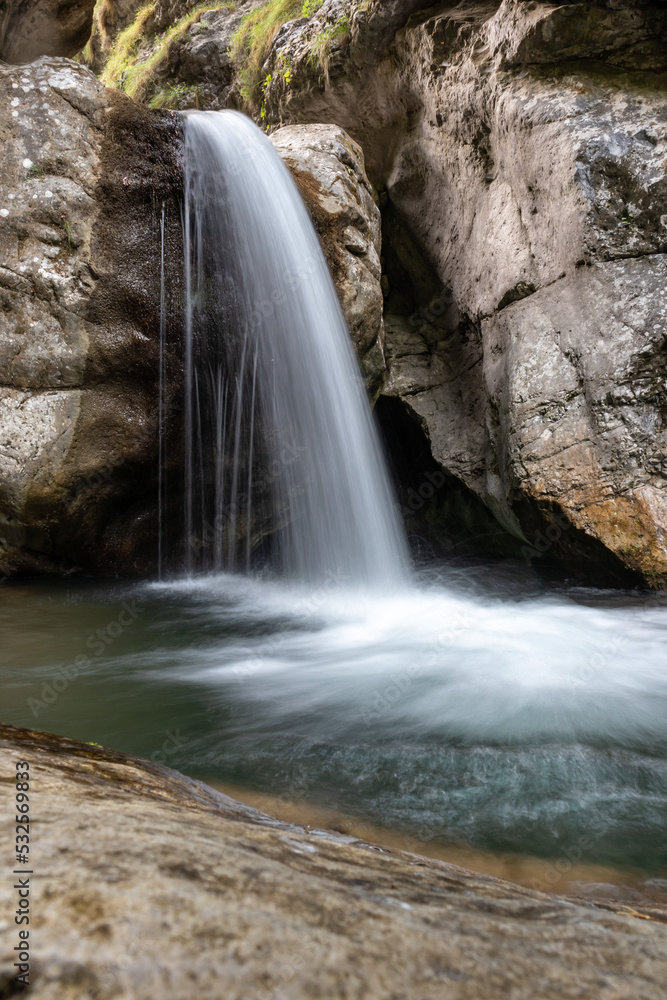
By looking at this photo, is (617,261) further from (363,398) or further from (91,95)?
(91,95)

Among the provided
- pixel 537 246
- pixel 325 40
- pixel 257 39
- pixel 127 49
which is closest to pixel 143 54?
pixel 127 49

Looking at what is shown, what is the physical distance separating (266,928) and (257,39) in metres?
12.5

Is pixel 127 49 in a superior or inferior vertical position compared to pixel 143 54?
superior

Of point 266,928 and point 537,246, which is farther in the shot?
point 537,246

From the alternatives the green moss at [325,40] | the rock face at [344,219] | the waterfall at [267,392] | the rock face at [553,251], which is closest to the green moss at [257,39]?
the green moss at [325,40]

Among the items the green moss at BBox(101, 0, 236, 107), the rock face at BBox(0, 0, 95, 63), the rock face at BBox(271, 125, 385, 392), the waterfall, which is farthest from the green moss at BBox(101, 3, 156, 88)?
the rock face at BBox(271, 125, 385, 392)

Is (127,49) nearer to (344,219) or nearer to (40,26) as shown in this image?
(40,26)

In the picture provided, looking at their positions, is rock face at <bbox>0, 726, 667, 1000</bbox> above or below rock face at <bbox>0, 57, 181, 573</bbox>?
below

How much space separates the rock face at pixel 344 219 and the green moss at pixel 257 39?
393 cm

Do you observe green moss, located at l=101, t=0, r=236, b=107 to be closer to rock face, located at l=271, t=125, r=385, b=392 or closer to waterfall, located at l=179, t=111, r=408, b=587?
rock face, located at l=271, t=125, r=385, b=392

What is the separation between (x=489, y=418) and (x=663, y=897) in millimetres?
5681

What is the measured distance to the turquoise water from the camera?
2.38 metres

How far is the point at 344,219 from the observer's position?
666cm

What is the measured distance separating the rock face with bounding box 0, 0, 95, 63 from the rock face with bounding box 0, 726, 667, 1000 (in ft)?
28.5
